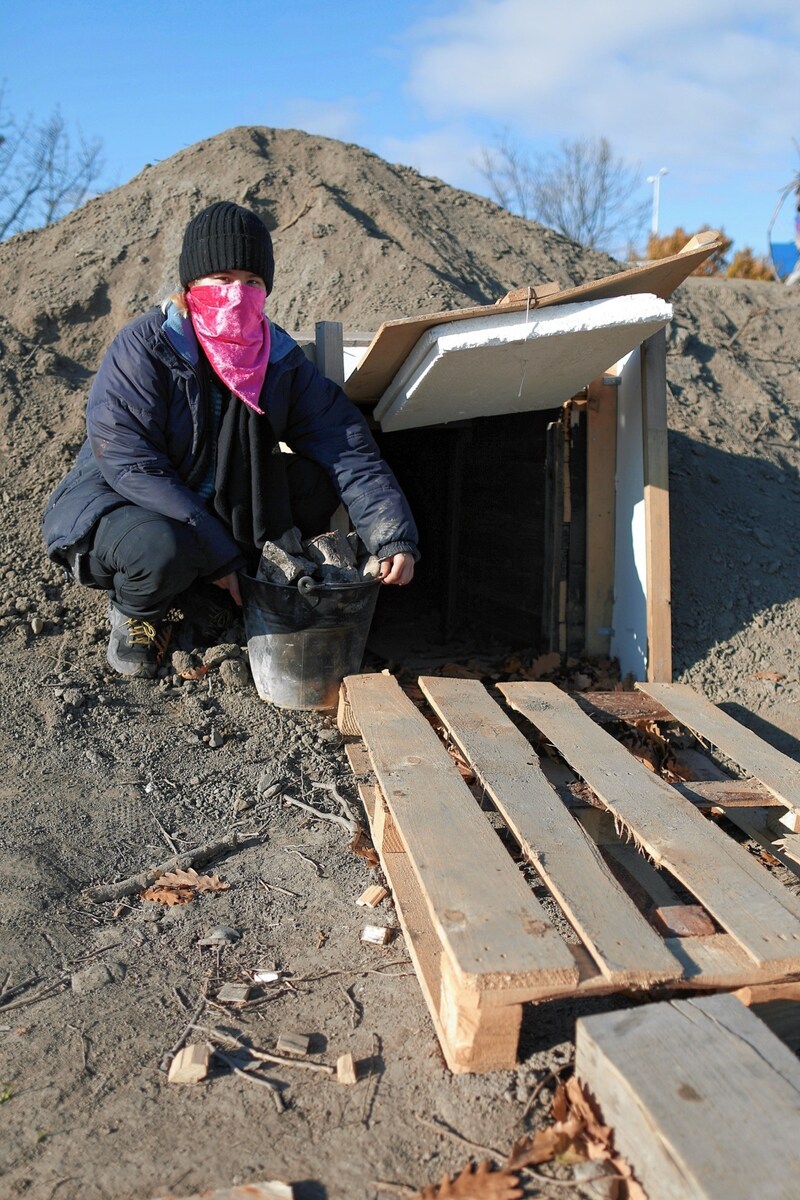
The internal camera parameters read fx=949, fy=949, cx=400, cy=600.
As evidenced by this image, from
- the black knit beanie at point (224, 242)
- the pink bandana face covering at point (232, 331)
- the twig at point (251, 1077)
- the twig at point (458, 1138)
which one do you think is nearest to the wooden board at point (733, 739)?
the twig at point (458, 1138)

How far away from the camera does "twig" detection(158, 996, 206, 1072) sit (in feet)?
6.72

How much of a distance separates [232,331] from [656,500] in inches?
79.8

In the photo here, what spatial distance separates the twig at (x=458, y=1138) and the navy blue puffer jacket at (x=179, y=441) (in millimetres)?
2236

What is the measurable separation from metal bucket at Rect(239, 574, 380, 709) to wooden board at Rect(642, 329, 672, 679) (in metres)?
1.33

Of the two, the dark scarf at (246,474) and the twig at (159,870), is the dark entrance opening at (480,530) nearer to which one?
the dark scarf at (246,474)

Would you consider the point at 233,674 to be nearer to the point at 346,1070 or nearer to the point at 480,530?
the point at 346,1070

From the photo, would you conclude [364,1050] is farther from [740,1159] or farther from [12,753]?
[12,753]

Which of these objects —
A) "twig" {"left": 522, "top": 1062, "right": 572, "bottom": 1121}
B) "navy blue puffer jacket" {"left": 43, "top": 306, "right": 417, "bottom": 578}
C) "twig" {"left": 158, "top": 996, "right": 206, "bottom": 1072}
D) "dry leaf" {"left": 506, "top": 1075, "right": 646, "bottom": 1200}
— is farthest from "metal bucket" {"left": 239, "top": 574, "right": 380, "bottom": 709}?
"dry leaf" {"left": 506, "top": 1075, "right": 646, "bottom": 1200}

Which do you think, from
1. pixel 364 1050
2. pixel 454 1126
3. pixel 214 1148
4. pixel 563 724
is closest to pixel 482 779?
pixel 563 724

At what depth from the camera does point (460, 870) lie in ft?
7.38

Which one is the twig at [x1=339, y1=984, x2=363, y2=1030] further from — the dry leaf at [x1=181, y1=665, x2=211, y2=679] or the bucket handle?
the dry leaf at [x1=181, y1=665, x2=211, y2=679]

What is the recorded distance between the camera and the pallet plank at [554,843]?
6.49 ft

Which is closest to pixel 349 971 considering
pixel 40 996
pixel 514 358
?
pixel 40 996

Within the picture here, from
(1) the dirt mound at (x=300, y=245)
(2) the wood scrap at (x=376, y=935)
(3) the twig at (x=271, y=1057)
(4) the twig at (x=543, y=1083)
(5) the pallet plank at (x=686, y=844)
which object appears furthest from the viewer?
(1) the dirt mound at (x=300, y=245)
